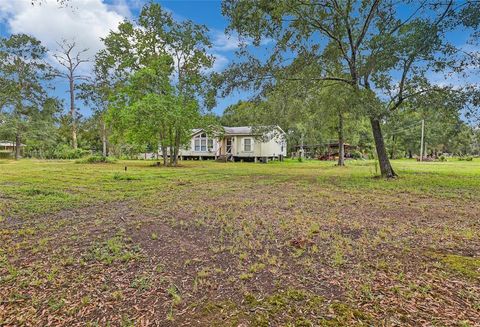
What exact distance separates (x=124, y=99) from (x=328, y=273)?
1927 cm

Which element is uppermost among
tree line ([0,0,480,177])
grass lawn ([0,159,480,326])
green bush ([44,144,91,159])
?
tree line ([0,0,480,177])

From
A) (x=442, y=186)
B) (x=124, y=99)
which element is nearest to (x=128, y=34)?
(x=124, y=99)

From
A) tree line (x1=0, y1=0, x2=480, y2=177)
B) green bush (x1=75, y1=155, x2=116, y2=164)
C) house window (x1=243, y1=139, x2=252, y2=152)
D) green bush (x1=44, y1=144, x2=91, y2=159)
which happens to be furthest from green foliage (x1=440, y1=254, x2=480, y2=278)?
green bush (x1=44, y1=144, x2=91, y2=159)

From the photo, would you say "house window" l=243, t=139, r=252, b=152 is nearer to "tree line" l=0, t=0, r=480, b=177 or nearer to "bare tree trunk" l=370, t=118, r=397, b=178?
"tree line" l=0, t=0, r=480, b=177

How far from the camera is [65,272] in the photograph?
2.92 meters

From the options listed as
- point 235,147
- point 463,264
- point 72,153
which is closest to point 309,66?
point 463,264

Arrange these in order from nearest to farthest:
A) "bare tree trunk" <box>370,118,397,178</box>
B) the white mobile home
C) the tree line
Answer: the tree line → "bare tree trunk" <box>370,118,397,178</box> → the white mobile home

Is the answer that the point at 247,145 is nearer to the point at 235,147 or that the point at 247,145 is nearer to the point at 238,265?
the point at 235,147

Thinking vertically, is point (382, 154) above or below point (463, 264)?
above

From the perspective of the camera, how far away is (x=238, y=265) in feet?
10.1

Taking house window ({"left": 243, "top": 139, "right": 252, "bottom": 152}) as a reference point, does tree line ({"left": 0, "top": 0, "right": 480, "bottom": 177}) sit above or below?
above

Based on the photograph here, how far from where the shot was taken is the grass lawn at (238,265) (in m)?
2.21

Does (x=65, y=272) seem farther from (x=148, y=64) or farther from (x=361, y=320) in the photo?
(x=148, y=64)

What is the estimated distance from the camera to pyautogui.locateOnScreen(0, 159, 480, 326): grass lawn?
7.24 feet
